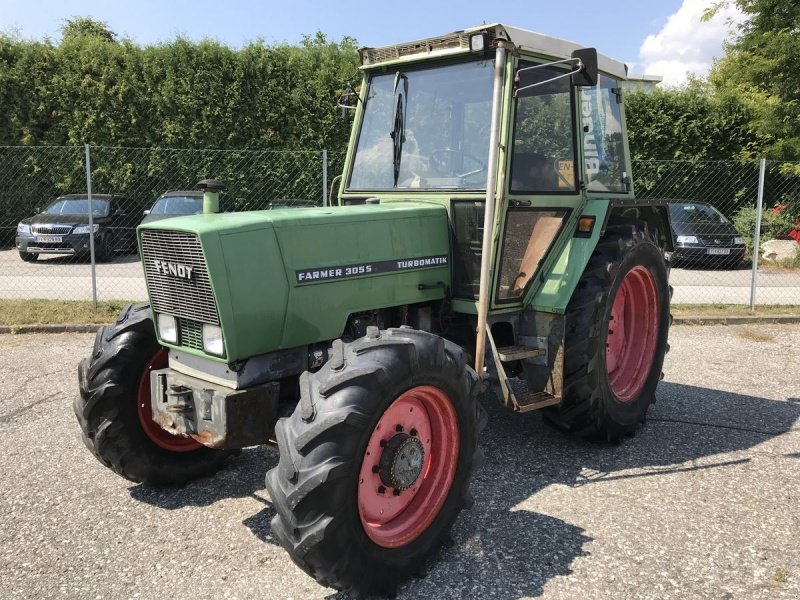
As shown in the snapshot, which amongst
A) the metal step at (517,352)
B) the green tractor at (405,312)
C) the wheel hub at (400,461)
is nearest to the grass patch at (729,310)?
the green tractor at (405,312)

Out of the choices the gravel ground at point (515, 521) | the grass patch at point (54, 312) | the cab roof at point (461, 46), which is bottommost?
the gravel ground at point (515, 521)

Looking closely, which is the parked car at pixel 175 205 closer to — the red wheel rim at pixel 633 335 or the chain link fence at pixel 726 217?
the chain link fence at pixel 726 217

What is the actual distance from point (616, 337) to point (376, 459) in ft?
8.46

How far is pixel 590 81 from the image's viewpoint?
11.8 ft

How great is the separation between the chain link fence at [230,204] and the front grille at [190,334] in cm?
777

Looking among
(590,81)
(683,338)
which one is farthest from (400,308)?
(683,338)

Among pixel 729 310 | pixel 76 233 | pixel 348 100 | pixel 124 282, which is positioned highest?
pixel 348 100

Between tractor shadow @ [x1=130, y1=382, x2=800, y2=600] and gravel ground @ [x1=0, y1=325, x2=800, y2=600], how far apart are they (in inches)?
0.4

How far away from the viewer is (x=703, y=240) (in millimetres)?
13547

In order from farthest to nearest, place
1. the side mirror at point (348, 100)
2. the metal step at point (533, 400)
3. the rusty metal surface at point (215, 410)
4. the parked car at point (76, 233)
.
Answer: the parked car at point (76, 233) < the side mirror at point (348, 100) < the metal step at point (533, 400) < the rusty metal surface at point (215, 410)

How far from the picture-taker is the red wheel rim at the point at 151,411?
3734 mm

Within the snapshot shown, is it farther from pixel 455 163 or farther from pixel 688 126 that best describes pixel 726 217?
pixel 455 163

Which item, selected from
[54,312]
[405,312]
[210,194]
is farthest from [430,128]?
[54,312]

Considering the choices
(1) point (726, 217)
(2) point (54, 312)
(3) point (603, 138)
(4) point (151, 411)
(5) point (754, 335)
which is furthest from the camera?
(1) point (726, 217)
